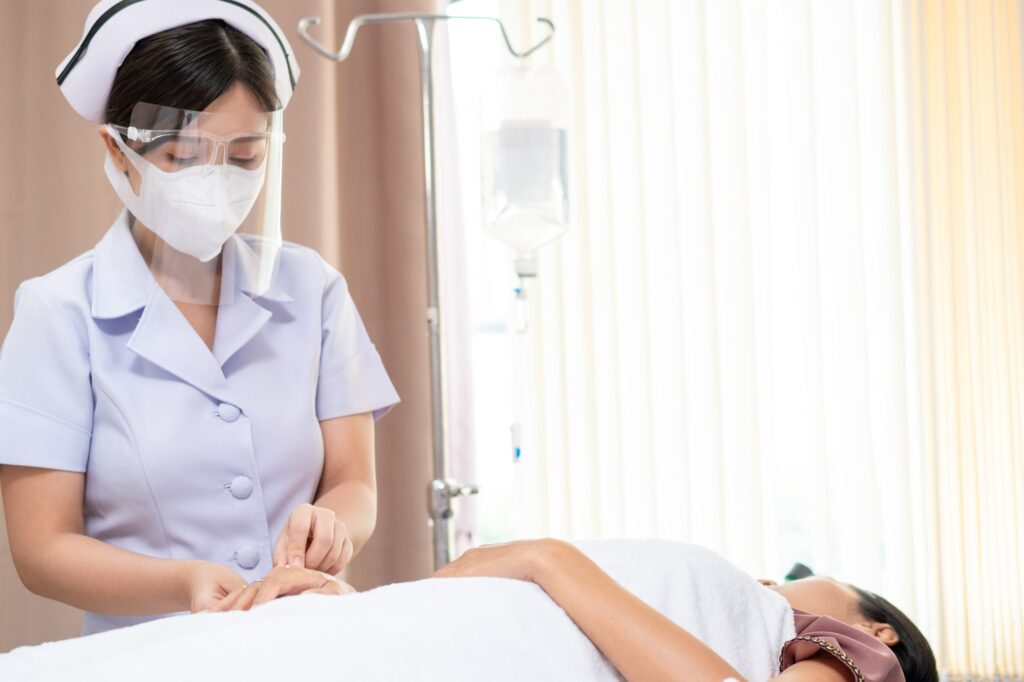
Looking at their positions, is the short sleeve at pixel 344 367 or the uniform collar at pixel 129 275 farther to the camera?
the short sleeve at pixel 344 367

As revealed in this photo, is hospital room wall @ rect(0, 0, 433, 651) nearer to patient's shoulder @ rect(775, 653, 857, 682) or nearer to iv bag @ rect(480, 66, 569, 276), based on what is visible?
iv bag @ rect(480, 66, 569, 276)

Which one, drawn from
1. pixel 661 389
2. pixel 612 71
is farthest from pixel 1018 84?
pixel 661 389

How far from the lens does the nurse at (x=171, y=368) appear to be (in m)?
1.17

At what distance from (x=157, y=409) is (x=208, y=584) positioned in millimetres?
255

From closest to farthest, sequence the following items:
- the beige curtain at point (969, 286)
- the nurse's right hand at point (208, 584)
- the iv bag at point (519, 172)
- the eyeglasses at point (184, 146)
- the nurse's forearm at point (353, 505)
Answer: the nurse's right hand at point (208, 584), the eyeglasses at point (184, 146), the nurse's forearm at point (353, 505), the iv bag at point (519, 172), the beige curtain at point (969, 286)

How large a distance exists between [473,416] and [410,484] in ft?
0.82

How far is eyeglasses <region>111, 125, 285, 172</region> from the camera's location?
46.5 inches

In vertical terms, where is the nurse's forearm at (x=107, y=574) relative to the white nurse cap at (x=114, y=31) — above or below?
below

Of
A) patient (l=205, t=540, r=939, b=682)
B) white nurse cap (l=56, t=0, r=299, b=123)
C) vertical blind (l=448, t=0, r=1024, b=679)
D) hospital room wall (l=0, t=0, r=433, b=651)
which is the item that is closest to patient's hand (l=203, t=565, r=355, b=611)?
patient (l=205, t=540, r=939, b=682)

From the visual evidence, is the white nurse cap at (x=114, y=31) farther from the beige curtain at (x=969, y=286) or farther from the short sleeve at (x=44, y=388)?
the beige curtain at (x=969, y=286)

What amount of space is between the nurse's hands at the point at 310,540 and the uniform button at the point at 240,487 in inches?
4.1

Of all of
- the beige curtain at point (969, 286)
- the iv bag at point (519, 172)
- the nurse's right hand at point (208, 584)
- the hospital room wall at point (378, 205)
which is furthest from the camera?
the beige curtain at point (969, 286)

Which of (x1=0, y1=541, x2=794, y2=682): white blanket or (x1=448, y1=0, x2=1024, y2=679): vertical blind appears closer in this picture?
(x1=0, y1=541, x2=794, y2=682): white blanket

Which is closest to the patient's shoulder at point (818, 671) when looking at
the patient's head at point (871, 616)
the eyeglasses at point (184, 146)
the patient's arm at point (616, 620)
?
the patient's arm at point (616, 620)
